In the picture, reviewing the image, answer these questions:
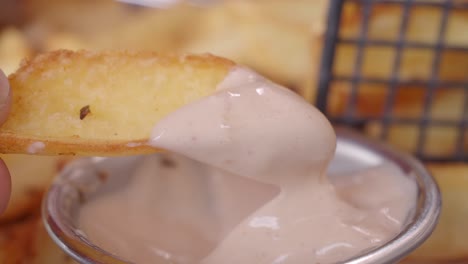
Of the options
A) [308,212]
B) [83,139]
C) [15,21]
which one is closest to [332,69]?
[308,212]

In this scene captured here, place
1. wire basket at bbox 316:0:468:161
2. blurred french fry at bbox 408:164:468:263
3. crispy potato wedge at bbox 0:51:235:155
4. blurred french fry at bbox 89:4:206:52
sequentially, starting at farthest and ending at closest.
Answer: blurred french fry at bbox 89:4:206:52 → wire basket at bbox 316:0:468:161 → blurred french fry at bbox 408:164:468:263 → crispy potato wedge at bbox 0:51:235:155

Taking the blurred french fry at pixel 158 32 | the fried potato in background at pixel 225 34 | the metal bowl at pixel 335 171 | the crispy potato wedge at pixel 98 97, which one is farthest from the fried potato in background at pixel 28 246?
the blurred french fry at pixel 158 32

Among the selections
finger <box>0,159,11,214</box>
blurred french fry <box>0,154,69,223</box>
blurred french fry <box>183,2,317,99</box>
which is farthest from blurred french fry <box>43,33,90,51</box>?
finger <box>0,159,11,214</box>

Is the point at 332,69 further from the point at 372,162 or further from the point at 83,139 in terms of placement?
the point at 83,139

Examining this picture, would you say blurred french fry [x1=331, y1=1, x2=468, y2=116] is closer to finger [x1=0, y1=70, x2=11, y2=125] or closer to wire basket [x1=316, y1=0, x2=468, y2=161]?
wire basket [x1=316, y1=0, x2=468, y2=161]

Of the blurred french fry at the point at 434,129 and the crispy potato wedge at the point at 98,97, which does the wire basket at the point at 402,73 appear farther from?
the crispy potato wedge at the point at 98,97

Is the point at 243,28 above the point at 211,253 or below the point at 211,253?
above
